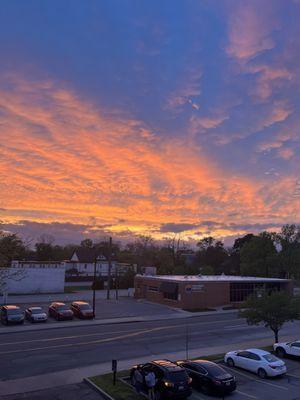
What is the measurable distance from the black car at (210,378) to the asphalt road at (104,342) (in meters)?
6.81

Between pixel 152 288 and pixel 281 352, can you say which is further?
pixel 152 288

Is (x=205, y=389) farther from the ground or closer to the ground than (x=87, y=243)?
closer to the ground

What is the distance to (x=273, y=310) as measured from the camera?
28688mm

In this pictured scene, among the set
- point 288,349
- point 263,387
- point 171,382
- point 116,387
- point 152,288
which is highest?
point 152,288

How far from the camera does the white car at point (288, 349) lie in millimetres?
26219

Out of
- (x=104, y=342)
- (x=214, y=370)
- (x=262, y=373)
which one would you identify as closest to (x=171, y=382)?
(x=214, y=370)

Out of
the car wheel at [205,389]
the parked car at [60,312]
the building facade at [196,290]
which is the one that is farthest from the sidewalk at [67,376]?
the building facade at [196,290]

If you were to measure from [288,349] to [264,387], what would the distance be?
7.00m

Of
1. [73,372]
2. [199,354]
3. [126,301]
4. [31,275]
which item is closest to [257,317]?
[199,354]

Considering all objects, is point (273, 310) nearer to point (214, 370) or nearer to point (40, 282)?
point (214, 370)

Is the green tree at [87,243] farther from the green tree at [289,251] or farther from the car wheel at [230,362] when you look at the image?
the car wheel at [230,362]

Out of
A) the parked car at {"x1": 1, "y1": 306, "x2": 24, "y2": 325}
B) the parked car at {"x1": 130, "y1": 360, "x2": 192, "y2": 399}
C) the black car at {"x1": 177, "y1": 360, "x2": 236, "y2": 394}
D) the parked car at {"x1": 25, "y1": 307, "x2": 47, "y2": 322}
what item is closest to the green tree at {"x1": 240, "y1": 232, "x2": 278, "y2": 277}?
the parked car at {"x1": 25, "y1": 307, "x2": 47, "y2": 322}

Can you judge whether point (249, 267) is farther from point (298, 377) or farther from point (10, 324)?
point (298, 377)

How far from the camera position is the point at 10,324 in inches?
1507
